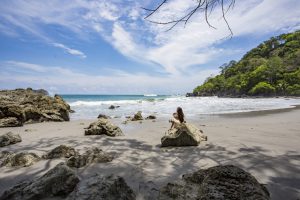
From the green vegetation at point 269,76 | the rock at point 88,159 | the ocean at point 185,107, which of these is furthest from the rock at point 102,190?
the green vegetation at point 269,76

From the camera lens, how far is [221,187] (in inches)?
93.9

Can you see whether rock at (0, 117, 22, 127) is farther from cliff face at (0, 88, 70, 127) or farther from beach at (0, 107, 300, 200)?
beach at (0, 107, 300, 200)

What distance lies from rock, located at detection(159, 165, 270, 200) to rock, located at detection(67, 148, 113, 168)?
7.03ft

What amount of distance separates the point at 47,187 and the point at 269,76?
73.5 metres

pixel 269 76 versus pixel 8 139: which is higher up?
pixel 269 76

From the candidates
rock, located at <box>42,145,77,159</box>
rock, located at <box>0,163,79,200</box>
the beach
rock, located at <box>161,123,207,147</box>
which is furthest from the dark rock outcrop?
rock, located at <box>0,163,79,200</box>

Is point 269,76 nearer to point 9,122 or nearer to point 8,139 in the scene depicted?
point 9,122

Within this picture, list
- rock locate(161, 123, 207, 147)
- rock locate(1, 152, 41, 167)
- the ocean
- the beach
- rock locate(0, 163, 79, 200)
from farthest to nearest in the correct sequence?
the ocean → rock locate(161, 123, 207, 147) → rock locate(1, 152, 41, 167) → the beach → rock locate(0, 163, 79, 200)

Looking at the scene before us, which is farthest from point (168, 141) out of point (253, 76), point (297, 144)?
point (253, 76)

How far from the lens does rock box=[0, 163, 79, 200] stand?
285cm

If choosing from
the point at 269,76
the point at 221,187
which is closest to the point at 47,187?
the point at 221,187

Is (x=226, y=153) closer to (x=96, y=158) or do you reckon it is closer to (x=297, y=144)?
(x=297, y=144)

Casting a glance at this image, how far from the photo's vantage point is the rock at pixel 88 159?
4.41 m

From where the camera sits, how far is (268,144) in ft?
20.7
